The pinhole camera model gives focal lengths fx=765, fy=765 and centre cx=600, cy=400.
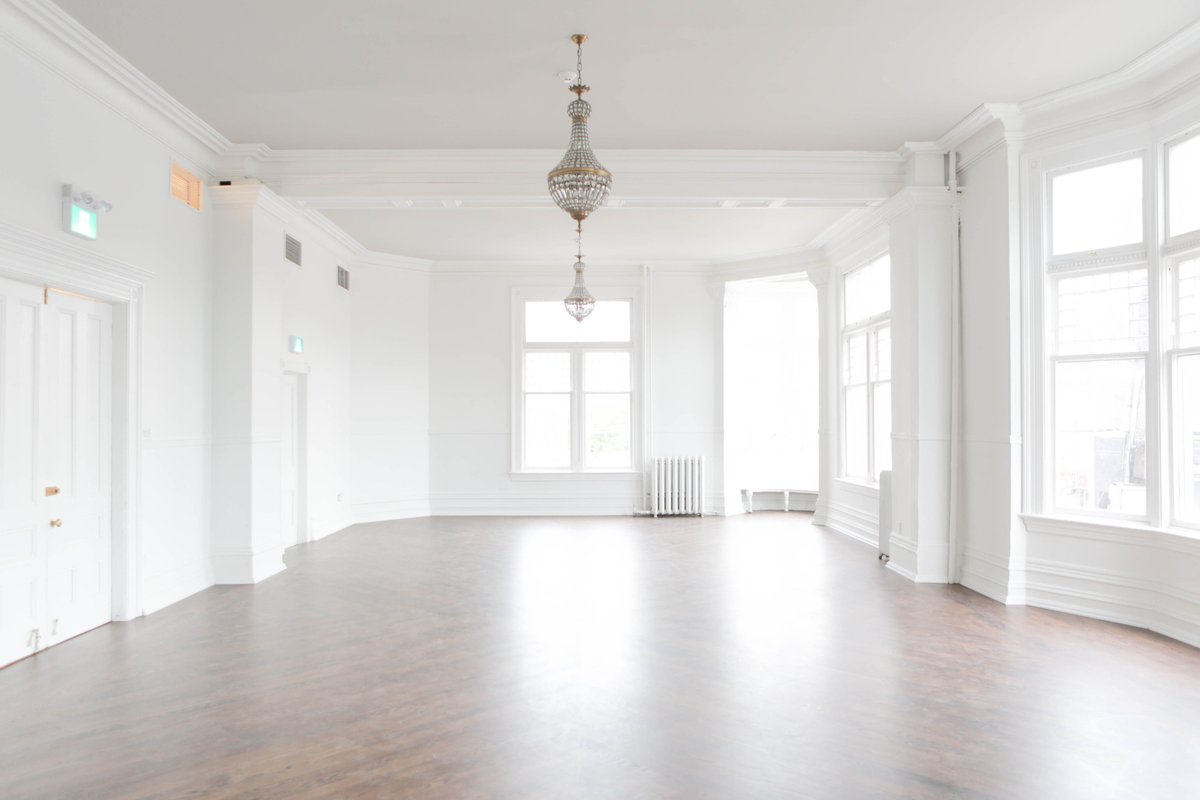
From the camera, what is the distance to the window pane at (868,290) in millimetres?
7754

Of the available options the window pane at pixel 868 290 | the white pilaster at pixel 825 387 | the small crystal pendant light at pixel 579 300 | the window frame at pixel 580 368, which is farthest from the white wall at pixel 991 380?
the window frame at pixel 580 368

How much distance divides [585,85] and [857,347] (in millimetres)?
4975

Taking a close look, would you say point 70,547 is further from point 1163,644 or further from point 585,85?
point 1163,644

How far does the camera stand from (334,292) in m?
8.82

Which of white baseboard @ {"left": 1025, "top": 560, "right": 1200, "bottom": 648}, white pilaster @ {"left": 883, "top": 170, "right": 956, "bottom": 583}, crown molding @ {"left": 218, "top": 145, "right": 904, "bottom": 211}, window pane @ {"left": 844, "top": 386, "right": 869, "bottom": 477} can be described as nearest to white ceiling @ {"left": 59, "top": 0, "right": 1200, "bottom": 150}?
crown molding @ {"left": 218, "top": 145, "right": 904, "bottom": 211}

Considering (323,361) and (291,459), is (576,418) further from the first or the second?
(291,459)

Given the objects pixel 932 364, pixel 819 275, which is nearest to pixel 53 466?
pixel 932 364

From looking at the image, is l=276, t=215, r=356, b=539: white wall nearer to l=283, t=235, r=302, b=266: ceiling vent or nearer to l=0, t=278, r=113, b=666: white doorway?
l=283, t=235, r=302, b=266: ceiling vent

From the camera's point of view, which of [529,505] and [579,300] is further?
[529,505]

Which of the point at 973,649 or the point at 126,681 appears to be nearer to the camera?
the point at 126,681

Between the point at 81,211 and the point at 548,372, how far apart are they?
641 centimetres

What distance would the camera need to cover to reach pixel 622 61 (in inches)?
184

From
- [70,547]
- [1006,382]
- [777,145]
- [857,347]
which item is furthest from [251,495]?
[857,347]

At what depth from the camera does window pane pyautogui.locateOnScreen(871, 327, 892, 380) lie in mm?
7707
